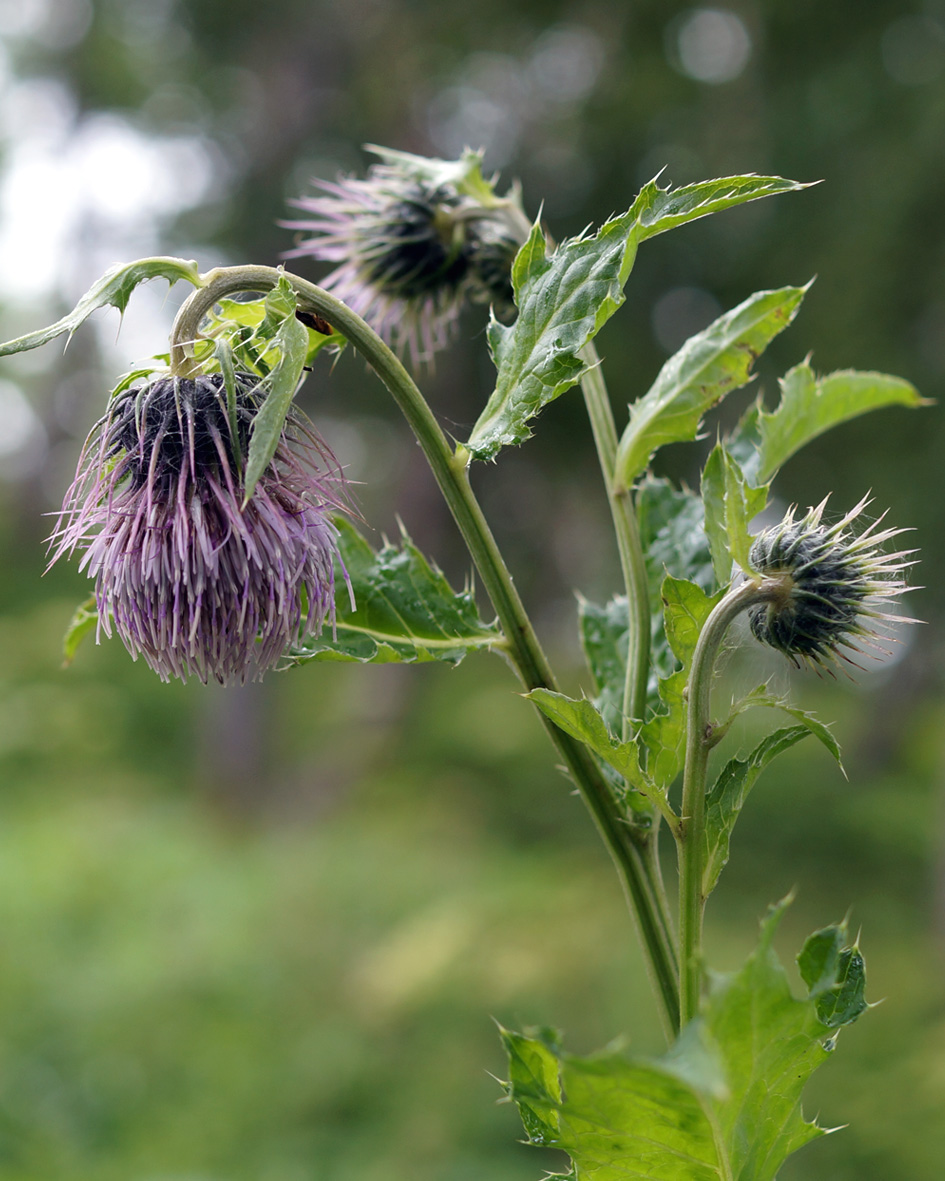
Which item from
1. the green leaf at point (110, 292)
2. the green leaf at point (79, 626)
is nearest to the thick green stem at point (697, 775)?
the green leaf at point (110, 292)

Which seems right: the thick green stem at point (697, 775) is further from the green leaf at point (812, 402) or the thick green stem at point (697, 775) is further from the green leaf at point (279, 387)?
the green leaf at point (279, 387)

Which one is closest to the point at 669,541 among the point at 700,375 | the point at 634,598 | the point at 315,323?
the point at 634,598

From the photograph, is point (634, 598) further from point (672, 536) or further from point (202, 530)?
point (202, 530)

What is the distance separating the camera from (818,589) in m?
1.22

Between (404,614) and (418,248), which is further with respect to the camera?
(418,248)

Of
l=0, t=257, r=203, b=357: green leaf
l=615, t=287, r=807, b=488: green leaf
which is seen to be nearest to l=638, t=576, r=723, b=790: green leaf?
Answer: l=615, t=287, r=807, b=488: green leaf

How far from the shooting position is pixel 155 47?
46.9 feet

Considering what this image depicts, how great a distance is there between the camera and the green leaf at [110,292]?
1052 millimetres

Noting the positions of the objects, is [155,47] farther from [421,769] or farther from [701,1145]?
[701,1145]

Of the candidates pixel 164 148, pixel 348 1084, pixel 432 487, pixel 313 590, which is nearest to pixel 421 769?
pixel 432 487

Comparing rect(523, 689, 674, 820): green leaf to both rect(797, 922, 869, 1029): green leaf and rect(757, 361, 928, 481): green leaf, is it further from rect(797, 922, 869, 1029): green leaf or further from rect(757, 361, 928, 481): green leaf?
rect(757, 361, 928, 481): green leaf

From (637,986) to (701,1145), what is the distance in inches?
286

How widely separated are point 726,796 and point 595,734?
0.59 feet

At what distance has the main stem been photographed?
3.99 feet
